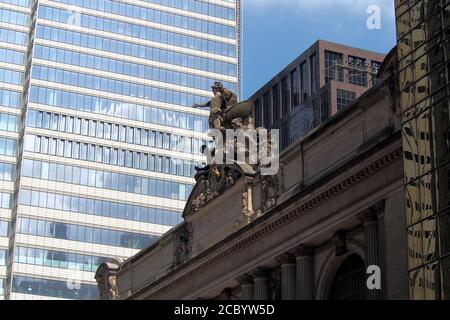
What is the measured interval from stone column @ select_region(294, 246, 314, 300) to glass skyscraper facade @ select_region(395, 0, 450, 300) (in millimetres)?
10985

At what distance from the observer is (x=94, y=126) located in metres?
117

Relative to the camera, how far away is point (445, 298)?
118ft

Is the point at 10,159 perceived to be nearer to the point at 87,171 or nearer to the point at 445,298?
the point at 87,171

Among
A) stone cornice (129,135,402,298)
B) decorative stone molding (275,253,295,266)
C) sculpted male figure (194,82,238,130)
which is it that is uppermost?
sculpted male figure (194,82,238,130)

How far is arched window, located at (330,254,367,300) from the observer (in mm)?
47625

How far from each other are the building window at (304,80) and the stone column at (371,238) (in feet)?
252

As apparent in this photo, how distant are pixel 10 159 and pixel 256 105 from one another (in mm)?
31238

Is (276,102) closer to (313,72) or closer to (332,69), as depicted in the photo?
(313,72)

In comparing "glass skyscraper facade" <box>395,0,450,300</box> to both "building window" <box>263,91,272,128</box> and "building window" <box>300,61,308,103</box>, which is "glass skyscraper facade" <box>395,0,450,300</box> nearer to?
"building window" <box>300,61,308,103</box>

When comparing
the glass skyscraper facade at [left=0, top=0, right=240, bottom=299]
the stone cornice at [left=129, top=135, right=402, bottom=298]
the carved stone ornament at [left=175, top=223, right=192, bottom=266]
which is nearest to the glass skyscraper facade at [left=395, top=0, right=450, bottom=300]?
the stone cornice at [left=129, top=135, right=402, bottom=298]

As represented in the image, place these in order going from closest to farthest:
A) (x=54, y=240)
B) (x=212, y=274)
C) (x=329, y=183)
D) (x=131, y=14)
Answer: (x=329, y=183) → (x=212, y=274) → (x=54, y=240) → (x=131, y=14)

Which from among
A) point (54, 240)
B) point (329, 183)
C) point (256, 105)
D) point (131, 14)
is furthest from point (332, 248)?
point (256, 105)

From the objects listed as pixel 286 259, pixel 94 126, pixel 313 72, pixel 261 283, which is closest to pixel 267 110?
pixel 313 72

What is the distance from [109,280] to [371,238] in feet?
106
